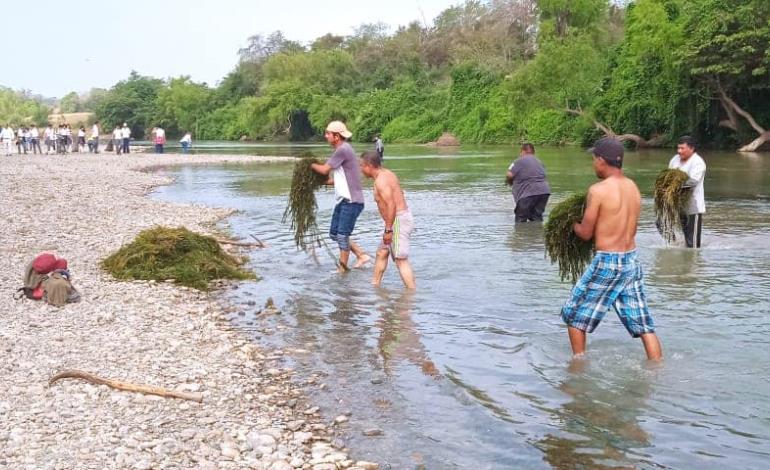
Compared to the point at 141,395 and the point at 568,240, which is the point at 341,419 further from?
the point at 568,240

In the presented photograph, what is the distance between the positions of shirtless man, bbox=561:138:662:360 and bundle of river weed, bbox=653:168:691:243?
5.68 meters

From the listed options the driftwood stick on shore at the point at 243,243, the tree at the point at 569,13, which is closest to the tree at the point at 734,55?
the tree at the point at 569,13

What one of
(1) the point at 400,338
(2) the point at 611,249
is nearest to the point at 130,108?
(1) the point at 400,338

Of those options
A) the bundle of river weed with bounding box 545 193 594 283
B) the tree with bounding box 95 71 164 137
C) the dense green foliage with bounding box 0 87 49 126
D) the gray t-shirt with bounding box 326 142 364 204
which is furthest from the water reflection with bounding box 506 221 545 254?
the dense green foliage with bounding box 0 87 49 126

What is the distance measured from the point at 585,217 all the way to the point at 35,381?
447 centimetres

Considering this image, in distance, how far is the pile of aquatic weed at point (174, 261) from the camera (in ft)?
33.7

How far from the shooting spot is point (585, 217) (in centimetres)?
627

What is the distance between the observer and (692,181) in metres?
11.5

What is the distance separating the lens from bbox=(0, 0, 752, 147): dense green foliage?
139 ft

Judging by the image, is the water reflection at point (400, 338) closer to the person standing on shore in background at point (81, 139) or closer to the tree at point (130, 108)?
the person standing on shore in background at point (81, 139)

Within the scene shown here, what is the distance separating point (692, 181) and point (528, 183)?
4.05m

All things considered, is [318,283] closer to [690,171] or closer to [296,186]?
[296,186]

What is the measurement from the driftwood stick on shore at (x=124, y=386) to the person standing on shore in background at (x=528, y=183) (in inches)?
405

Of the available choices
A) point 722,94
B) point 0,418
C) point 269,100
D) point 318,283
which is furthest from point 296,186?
point 269,100
